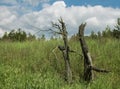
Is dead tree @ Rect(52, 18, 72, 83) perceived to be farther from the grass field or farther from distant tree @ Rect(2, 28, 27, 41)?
distant tree @ Rect(2, 28, 27, 41)

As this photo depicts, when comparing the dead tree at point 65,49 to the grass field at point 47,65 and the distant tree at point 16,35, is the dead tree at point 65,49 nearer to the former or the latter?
the grass field at point 47,65

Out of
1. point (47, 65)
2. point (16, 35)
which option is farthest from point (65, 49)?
point (16, 35)

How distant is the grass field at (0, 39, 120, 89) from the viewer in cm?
1301

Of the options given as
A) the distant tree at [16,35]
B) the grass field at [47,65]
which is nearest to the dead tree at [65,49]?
the grass field at [47,65]

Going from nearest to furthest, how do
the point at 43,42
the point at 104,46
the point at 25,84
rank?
the point at 25,84, the point at 104,46, the point at 43,42

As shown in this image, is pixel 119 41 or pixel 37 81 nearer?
pixel 37 81

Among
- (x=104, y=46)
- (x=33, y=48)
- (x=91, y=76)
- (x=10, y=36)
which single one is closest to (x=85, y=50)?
(x=91, y=76)

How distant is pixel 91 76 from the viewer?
14.7 m

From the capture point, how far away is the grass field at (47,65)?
Result: 1301 cm

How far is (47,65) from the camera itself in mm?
16109

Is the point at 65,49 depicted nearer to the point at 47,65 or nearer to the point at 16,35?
the point at 47,65

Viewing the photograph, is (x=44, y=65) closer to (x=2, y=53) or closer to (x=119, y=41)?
(x=2, y=53)

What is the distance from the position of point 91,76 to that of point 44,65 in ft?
7.63

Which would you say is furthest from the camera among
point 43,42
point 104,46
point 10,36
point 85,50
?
point 10,36
